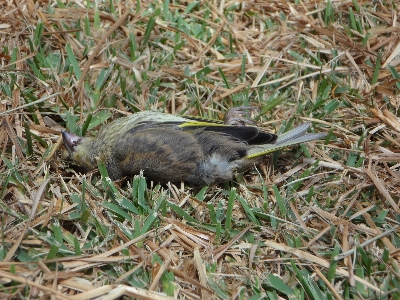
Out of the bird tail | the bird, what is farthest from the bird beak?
the bird tail

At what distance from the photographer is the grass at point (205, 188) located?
3.13 meters

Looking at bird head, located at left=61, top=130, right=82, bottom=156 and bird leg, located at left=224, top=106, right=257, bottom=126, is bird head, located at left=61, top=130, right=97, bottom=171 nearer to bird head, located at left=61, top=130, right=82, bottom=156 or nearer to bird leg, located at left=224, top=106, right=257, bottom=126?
bird head, located at left=61, top=130, right=82, bottom=156

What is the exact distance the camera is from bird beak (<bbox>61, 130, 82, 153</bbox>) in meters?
3.87

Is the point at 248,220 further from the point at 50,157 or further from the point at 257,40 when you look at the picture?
the point at 257,40

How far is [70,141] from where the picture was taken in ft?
12.7

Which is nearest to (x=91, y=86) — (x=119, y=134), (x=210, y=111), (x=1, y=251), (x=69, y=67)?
(x=69, y=67)

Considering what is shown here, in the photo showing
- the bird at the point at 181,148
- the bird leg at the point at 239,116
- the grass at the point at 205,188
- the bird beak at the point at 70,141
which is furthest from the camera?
the bird leg at the point at 239,116

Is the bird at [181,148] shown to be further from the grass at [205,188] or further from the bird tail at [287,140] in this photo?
the grass at [205,188]

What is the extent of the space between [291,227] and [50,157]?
177cm

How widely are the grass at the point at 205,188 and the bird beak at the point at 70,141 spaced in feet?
0.37

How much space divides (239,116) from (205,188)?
73 cm

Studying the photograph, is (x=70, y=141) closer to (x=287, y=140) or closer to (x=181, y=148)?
(x=181, y=148)

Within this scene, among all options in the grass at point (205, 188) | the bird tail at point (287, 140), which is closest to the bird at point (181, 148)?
the bird tail at point (287, 140)

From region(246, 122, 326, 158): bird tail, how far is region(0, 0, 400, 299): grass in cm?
18
